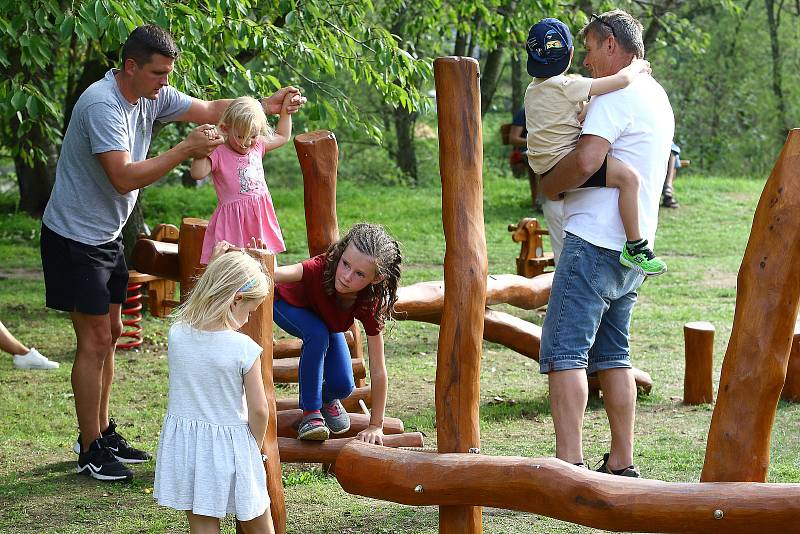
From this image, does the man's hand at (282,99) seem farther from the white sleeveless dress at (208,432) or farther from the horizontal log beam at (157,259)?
the white sleeveless dress at (208,432)

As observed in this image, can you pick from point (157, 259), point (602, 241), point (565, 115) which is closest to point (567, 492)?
point (602, 241)

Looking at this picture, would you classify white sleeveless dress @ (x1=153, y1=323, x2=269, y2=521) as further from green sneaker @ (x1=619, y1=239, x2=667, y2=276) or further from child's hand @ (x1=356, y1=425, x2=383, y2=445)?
green sneaker @ (x1=619, y1=239, x2=667, y2=276)

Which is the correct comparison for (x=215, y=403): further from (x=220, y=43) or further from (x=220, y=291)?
(x=220, y=43)

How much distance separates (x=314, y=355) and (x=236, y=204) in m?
0.97

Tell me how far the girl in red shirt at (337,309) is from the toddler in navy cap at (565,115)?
71 cm

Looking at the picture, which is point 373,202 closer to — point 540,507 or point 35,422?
point 35,422

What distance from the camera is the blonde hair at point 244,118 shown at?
4.74 metres

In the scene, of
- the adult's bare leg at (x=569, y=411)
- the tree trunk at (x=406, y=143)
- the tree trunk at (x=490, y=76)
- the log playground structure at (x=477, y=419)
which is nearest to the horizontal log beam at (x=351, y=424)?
the log playground structure at (x=477, y=419)

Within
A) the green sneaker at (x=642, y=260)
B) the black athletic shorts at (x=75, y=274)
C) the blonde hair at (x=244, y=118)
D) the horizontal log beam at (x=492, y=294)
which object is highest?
the blonde hair at (x=244, y=118)

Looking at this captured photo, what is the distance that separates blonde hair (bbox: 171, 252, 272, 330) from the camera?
336 centimetres

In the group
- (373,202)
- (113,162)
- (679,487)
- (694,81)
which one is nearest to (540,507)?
(679,487)

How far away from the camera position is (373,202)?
53.1 ft

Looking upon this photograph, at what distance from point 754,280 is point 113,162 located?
8.77ft

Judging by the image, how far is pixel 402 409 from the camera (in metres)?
6.51
